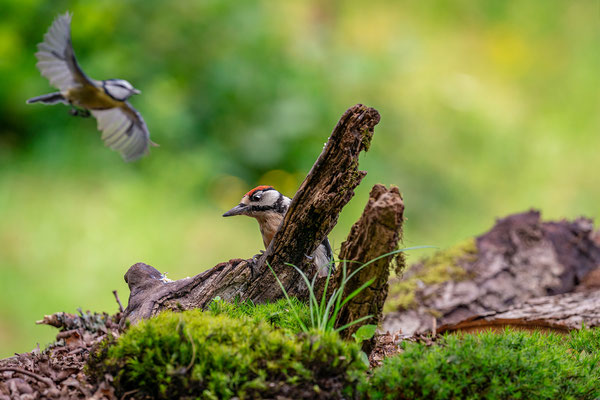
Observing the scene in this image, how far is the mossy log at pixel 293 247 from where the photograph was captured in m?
3.00

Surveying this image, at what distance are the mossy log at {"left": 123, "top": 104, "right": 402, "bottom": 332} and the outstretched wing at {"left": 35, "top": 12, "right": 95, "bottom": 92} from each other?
3.93 ft

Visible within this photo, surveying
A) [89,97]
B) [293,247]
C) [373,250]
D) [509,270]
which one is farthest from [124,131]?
[509,270]

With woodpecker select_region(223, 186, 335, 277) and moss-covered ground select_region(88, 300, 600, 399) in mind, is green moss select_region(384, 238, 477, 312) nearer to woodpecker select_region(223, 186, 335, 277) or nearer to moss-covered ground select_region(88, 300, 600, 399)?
woodpecker select_region(223, 186, 335, 277)

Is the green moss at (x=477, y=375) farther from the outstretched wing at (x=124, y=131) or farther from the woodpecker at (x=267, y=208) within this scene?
the outstretched wing at (x=124, y=131)

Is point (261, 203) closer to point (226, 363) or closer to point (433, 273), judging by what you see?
point (226, 363)

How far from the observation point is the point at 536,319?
3902 millimetres

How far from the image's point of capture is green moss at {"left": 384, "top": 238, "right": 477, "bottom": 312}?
4770mm

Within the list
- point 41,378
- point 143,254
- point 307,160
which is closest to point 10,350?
point 143,254

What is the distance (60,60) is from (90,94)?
0.24 m

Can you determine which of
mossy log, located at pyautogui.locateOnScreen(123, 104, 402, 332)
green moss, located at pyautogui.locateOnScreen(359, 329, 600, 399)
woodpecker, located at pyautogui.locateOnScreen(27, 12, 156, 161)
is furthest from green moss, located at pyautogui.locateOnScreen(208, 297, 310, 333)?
woodpecker, located at pyautogui.locateOnScreen(27, 12, 156, 161)

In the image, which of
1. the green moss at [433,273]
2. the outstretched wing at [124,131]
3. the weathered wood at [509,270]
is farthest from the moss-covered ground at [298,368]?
the green moss at [433,273]

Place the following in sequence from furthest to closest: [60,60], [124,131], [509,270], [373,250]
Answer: [509,270] → [124,131] → [60,60] → [373,250]

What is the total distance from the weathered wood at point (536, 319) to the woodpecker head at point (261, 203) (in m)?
1.27

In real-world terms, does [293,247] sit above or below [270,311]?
above
